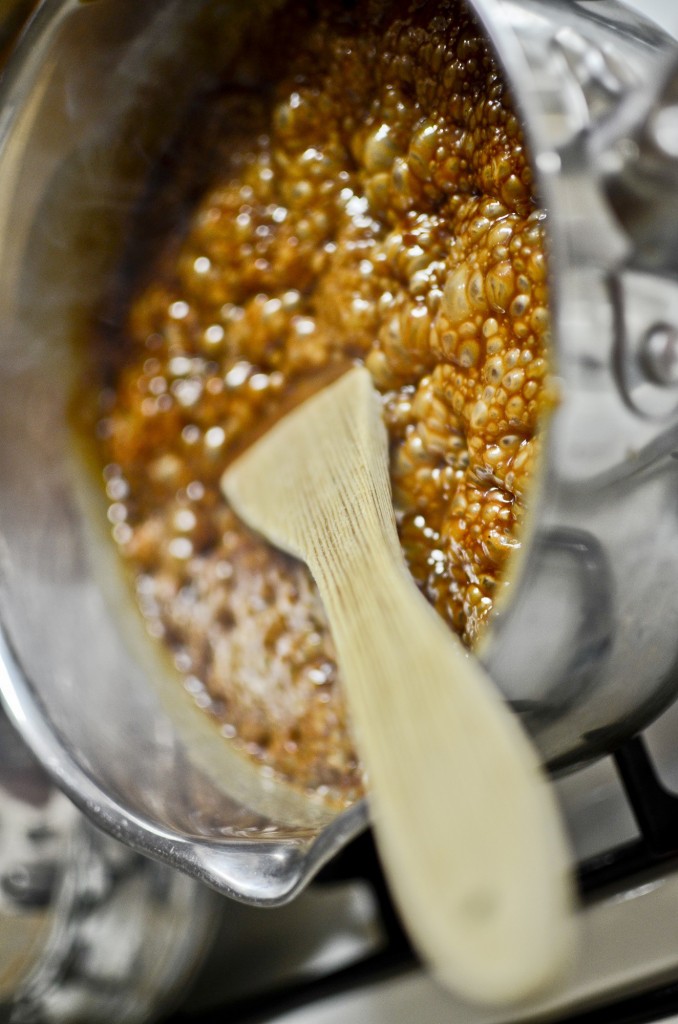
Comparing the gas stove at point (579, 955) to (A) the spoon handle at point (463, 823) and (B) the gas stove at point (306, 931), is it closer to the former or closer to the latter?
(B) the gas stove at point (306, 931)

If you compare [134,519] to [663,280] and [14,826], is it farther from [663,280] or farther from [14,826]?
[663,280]

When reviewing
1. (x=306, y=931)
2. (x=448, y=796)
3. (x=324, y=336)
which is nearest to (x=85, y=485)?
(x=324, y=336)

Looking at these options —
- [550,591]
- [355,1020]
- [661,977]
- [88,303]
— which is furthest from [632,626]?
[88,303]

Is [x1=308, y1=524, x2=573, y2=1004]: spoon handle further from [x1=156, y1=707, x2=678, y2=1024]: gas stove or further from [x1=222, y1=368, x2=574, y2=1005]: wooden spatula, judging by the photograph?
[x1=156, y1=707, x2=678, y2=1024]: gas stove

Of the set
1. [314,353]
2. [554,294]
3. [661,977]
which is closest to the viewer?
[554,294]

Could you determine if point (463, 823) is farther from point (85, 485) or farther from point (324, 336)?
point (85, 485)

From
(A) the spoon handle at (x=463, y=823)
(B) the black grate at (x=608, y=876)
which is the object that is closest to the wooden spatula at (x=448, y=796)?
(A) the spoon handle at (x=463, y=823)
